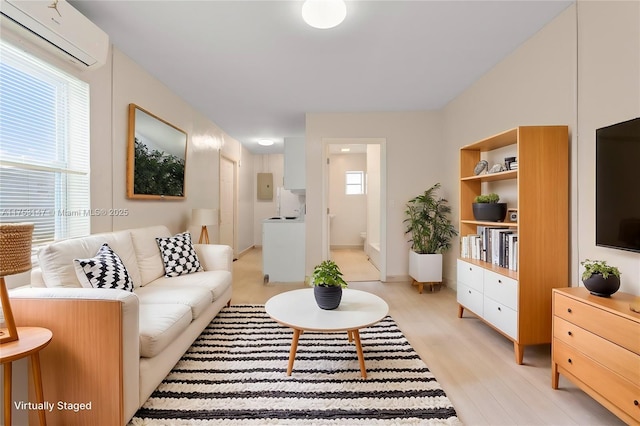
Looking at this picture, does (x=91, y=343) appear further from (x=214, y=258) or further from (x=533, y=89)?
(x=533, y=89)

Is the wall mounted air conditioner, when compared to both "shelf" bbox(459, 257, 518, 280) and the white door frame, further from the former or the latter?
"shelf" bbox(459, 257, 518, 280)

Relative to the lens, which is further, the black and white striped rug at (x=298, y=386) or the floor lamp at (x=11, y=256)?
the black and white striped rug at (x=298, y=386)

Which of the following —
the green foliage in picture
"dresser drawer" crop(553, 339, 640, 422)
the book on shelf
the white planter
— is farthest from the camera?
the white planter

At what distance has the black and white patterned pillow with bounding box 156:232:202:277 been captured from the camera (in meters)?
2.64

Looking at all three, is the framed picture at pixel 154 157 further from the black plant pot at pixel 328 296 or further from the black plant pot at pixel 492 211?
the black plant pot at pixel 492 211

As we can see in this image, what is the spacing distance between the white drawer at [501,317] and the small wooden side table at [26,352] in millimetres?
2720

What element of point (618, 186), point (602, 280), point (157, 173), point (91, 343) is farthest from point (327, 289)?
point (157, 173)

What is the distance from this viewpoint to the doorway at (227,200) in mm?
5293

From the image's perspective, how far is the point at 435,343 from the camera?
231cm

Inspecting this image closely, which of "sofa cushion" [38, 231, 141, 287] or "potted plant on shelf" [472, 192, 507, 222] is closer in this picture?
"sofa cushion" [38, 231, 141, 287]

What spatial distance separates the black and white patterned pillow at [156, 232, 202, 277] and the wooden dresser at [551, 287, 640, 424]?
2891 mm

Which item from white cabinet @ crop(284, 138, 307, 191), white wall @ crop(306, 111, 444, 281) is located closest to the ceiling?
white wall @ crop(306, 111, 444, 281)

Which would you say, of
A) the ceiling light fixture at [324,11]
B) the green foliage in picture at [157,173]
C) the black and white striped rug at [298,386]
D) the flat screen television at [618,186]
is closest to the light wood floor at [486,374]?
the black and white striped rug at [298,386]

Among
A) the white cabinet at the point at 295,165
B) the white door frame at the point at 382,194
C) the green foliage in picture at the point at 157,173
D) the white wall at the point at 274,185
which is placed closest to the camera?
the green foliage in picture at the point at 157,173
